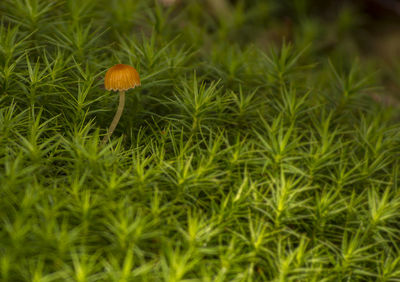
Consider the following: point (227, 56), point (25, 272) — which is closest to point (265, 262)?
point (25, 272)

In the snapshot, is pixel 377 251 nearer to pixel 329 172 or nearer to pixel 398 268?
pixel 398 268

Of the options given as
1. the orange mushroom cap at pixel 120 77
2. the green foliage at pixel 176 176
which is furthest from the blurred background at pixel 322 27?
the orange mushroom cap at pixel 120 77

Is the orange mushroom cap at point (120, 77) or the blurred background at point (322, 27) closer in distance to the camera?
the orange mushroom cap at point (120, 77)

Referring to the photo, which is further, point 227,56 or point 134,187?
point 227,56

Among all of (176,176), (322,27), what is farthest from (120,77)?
(322,27)

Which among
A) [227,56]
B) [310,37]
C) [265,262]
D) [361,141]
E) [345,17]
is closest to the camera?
[265,262]

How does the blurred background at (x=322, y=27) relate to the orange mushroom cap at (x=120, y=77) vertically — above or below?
below

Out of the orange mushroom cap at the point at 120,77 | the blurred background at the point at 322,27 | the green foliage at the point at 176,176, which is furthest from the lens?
the blurred background at the point at 322,27

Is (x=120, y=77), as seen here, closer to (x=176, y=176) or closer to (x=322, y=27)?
(x=176, y=176)

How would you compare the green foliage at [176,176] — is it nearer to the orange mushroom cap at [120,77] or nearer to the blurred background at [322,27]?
the orange mushroom cap at [120,77]
